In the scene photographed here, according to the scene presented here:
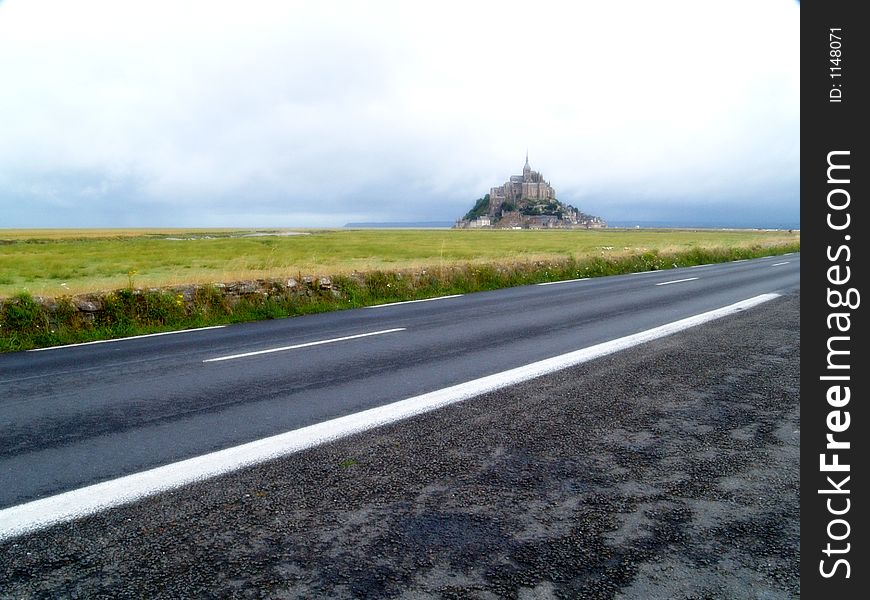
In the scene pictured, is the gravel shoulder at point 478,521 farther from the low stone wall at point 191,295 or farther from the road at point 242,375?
the low stone wall at point 191,295

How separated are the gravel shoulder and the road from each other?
3.17 ft

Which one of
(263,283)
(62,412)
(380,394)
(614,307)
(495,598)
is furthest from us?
(263,283)

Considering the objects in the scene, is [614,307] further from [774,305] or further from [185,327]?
[185,327]

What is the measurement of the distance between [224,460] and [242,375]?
2.84 meters

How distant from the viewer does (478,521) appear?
3.30 meters

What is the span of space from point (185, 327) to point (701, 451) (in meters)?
10.1

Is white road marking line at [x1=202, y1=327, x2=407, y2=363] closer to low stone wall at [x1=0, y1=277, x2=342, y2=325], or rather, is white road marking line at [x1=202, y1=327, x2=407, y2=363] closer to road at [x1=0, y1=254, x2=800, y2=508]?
road at [x1=0, y1=254, x2=800, y2=508]

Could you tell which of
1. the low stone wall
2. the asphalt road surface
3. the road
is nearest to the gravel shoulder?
the asphalt road surface

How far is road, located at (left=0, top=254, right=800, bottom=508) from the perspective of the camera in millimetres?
4574

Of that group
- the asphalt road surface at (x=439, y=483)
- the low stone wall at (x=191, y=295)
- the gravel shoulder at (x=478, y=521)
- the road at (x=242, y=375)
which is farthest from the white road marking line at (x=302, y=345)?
the low stone wall at (x=191, y=295)

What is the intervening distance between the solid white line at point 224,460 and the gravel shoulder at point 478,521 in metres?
0.16

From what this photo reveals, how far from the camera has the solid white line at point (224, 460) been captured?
11.4 feet

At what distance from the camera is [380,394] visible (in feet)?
19.7

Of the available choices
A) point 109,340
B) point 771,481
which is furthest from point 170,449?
point 109,340
